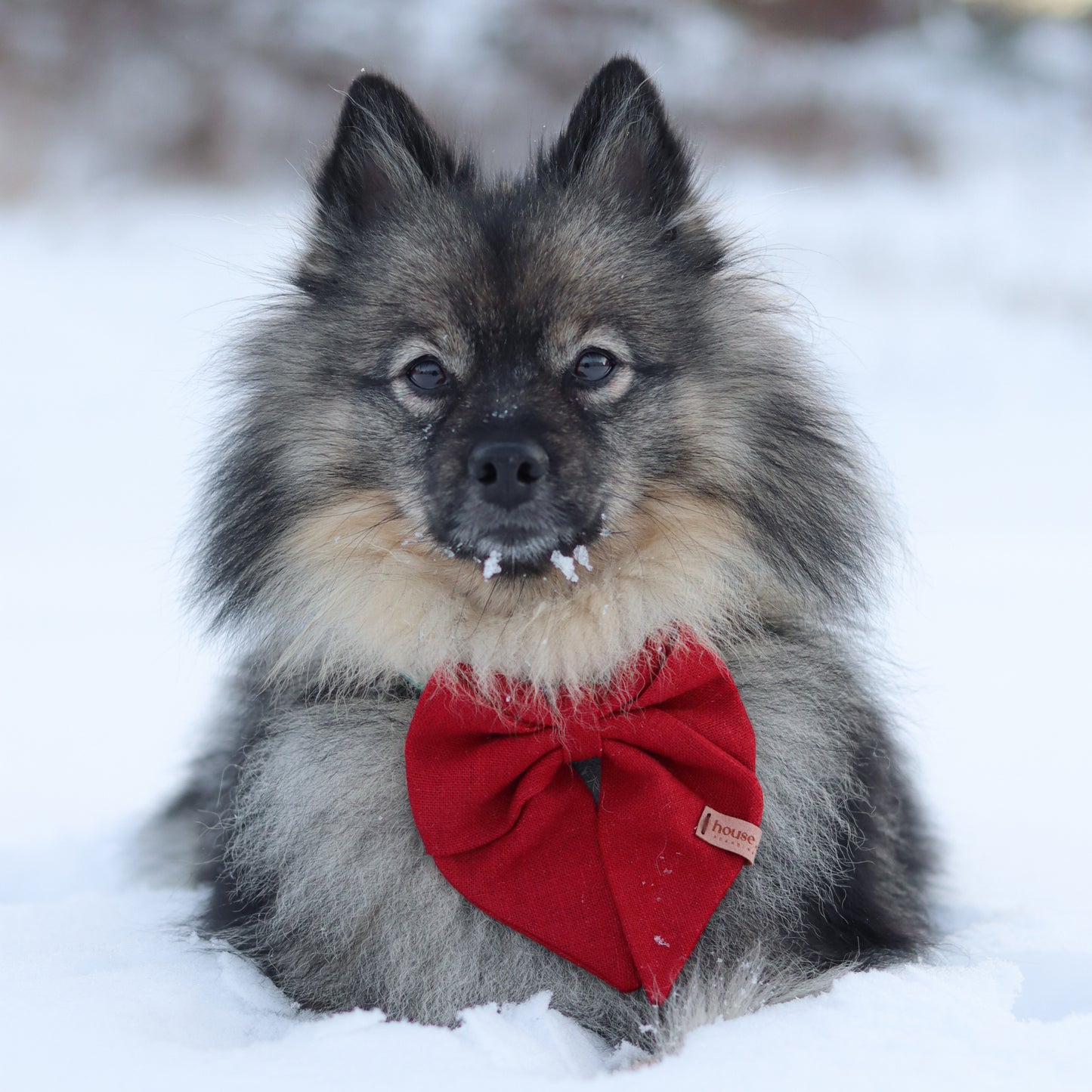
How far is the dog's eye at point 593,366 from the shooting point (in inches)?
102

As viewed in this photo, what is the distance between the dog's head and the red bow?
0.51ft

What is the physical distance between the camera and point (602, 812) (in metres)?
2.45

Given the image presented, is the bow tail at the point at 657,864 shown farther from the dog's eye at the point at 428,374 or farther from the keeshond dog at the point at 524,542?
the dog's eye at the point at 428,374

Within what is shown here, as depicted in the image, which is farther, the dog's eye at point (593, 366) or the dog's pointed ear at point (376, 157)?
the dog's pointed ear at point (376, 157)

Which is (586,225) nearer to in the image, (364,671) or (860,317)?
(364,671)

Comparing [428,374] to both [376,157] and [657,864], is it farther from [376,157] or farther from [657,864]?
[657,864]

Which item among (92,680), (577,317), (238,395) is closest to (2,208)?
(92,680)

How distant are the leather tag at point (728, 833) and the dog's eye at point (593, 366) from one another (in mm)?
1003

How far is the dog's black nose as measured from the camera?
7.58 feet

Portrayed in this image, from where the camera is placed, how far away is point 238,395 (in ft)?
9.87

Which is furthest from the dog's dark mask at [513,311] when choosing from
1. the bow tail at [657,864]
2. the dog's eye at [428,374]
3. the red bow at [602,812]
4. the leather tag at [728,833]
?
the leather tag at [728,833]

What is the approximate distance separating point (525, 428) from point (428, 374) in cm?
39

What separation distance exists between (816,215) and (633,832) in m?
10.0

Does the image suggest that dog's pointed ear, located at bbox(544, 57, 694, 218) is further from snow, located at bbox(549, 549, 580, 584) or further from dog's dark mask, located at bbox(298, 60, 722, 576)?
snow, located at bbox(549, 549, 580, 584)
